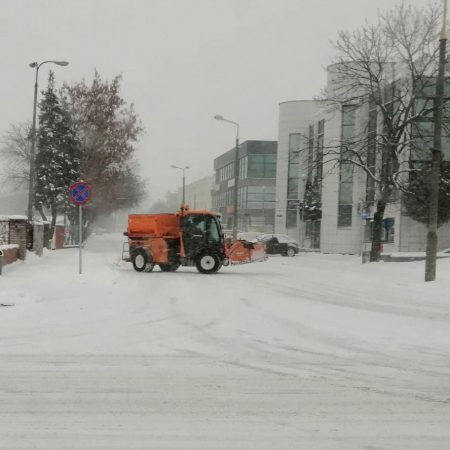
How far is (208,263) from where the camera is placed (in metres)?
21.9

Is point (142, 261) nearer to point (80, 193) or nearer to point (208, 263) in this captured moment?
point (208, 263)

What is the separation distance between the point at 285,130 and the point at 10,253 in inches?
1812

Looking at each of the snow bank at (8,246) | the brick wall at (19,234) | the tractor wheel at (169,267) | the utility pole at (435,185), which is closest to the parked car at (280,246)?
the tractor wheel at (169,267)

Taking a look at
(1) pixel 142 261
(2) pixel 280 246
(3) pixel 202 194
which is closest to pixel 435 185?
(1) pixel 142 261

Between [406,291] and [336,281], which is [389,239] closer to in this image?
[336,281]

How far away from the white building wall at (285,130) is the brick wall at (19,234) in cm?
4122

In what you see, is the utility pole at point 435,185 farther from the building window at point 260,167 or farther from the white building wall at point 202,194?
the white building wall at point 202,194

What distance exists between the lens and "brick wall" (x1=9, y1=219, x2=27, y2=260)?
22375 mm

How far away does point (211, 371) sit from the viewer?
673cm

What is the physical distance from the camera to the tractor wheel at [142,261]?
2197cm

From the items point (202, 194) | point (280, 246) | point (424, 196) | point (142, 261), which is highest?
point (202, 194)

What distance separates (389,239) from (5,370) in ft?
120

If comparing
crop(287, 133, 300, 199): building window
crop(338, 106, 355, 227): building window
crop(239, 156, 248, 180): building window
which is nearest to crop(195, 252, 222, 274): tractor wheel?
crop(338, 106, 355, 227): building window

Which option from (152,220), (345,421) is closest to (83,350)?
(345,421)
